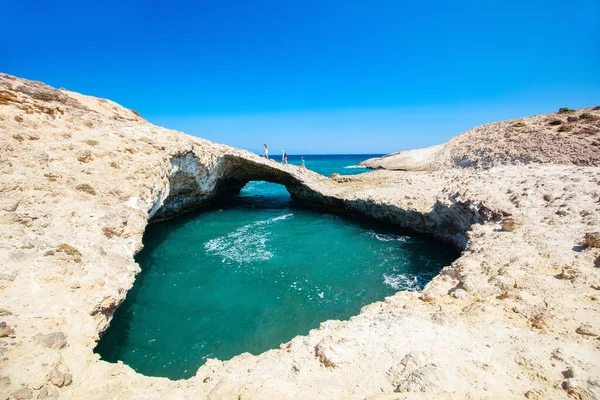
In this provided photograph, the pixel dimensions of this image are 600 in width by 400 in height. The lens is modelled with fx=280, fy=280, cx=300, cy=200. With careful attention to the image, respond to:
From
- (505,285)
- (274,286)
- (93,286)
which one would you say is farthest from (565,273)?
(93,286)

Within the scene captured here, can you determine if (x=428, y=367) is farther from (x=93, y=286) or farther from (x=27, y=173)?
(x=27, y=173)

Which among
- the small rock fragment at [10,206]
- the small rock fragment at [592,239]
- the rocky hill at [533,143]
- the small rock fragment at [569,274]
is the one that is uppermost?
the rocky hill at [533,143]

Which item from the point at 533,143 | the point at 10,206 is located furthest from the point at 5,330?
the point at 533,143

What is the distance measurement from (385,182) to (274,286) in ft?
47.4

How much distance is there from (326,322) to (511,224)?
25.8 feet

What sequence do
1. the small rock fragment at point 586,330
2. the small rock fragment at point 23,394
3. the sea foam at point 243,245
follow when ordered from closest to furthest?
the small rock fragment at point 23,394
the small rock fragment at point 586,330
the sea foam at point 243,245

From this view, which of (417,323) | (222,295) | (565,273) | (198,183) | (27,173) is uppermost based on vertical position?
(27,173)

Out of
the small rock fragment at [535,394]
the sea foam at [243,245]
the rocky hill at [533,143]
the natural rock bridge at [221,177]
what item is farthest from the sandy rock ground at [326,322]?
the rocky hill at [533,143]

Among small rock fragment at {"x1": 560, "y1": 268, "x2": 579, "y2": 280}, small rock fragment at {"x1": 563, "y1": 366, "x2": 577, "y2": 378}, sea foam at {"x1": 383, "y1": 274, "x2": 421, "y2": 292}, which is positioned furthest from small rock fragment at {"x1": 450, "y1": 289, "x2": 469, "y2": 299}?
sea foam at {"x1": 383, "y1": 274, "x2": 421, "y2": 292}

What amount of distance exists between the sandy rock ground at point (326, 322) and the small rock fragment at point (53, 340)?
2cm

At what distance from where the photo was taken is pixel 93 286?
6.01 metres

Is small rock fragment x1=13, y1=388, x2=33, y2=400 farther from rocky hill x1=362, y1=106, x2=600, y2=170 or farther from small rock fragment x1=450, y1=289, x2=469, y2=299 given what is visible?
rocky hill x1=362, y1=106, x2=600, y2=170

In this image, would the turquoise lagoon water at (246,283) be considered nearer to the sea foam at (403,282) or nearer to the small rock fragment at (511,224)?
the sea foam at (403,282)

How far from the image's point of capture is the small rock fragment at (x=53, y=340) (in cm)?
425
